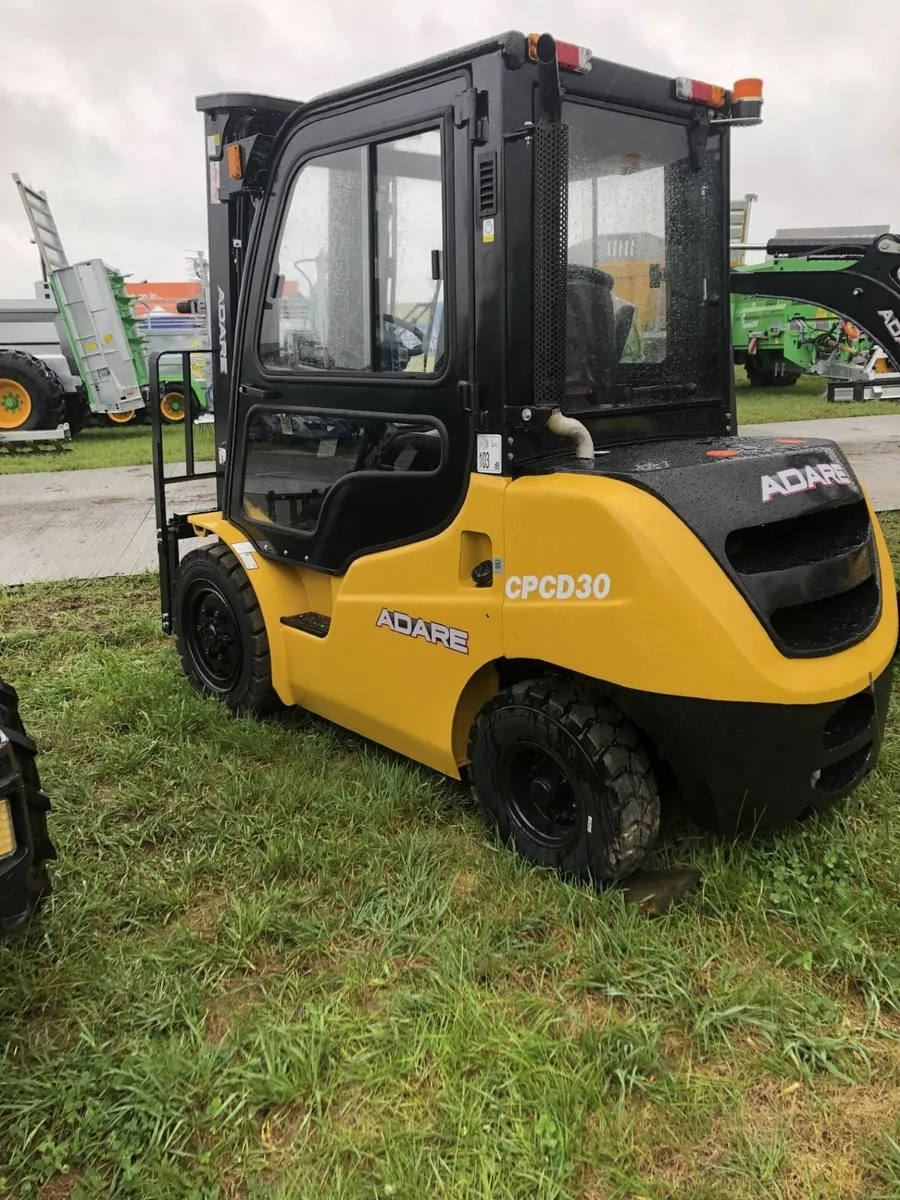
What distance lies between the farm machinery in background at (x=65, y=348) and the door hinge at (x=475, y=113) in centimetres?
1170

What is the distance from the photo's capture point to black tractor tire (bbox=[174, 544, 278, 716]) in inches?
155

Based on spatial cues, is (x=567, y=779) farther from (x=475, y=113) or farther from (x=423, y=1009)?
(x=475, y=113)

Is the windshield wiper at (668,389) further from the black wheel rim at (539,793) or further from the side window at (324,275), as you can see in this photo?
the black wheel rim at (539,793)

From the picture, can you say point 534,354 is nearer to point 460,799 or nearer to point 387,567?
point 387,567

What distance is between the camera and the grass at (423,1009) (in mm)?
2041

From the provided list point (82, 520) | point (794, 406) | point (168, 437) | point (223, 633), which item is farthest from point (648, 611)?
point (794, 406)

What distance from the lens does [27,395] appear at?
1445 cm

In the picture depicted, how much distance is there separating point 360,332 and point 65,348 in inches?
545

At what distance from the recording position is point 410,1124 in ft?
6.91

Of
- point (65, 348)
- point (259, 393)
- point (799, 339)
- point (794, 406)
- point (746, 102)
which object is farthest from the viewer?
point (799, 339)

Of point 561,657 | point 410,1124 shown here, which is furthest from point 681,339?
point 410,1124

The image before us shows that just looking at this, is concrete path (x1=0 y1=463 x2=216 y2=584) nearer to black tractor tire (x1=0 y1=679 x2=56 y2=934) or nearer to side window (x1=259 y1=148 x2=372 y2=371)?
side window (x1=259 y1=148 x2=372 y2=371)

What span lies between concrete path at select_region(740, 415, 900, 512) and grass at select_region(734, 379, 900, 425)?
369 millimetres

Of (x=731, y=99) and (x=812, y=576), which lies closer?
(x=812, y=576)
